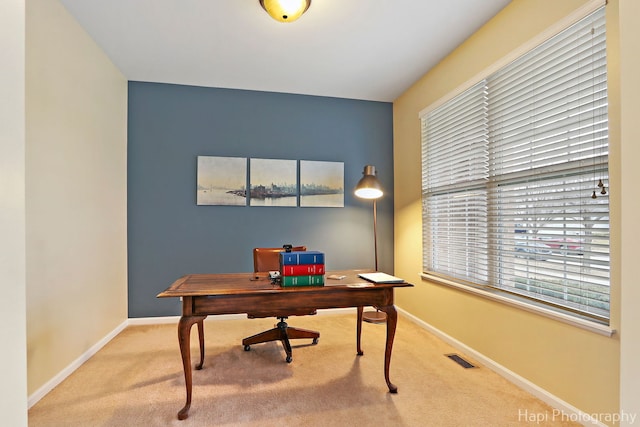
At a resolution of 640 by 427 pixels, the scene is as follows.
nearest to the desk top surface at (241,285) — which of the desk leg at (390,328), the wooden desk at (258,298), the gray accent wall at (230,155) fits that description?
the wooden desk at (258,298)

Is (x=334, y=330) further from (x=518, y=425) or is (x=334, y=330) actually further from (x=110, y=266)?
(x=110, y=266)

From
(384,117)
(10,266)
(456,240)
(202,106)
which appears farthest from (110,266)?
(384,117)

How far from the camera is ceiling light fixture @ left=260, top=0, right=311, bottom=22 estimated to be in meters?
2.06

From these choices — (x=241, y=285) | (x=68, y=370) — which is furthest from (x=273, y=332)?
(x=68, y=370)

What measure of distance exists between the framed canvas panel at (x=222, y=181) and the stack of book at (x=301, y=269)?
1.91m

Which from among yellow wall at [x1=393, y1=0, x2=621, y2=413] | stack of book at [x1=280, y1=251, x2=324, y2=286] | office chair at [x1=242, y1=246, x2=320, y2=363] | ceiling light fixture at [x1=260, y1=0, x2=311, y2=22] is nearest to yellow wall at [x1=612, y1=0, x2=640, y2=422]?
yellow wall at [x1=393, y1=0, x2=621, y2=413]

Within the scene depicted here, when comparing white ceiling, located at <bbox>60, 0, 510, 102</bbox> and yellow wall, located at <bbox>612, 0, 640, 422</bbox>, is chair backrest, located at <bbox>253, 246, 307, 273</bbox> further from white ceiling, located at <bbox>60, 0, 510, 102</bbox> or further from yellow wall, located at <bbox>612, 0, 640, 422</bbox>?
yellow wall, located at <bbox>612, 0, 640, 422</bbox>

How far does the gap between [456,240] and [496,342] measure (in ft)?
2.95

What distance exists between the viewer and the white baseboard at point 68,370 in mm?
1912

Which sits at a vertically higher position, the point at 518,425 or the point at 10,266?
the point at 10,266

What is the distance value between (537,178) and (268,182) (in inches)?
105

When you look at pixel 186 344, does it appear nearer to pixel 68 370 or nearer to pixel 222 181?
pixel 68 370

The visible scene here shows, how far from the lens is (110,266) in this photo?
9.81 ft

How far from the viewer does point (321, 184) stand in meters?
3.83
